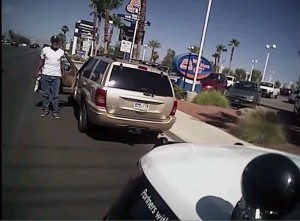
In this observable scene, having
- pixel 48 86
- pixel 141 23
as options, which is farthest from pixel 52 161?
pixel 141 23

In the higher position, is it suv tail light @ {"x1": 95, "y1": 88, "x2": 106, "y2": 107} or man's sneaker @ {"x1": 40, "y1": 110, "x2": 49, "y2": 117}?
suv tail light @ {"x1": 95, "y1": 88, "x2": 106, "y2": 107}

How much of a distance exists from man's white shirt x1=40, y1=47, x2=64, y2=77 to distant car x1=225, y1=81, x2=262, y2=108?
1301 centimetres

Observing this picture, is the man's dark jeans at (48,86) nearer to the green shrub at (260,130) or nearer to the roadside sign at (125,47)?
the green shrub at (260,130)

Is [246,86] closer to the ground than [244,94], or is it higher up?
higher up

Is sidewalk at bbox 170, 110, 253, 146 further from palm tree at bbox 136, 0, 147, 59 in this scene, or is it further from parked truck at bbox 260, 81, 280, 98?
parked truck at bbox 260, 81, 280, 98

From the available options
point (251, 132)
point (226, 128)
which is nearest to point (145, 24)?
point (226, 128)

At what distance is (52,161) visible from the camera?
17.9 feet

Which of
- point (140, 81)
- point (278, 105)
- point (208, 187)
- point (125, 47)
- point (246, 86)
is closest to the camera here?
point (208, 187)

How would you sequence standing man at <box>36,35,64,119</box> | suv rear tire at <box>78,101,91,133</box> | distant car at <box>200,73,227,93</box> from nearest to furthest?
suv rear tire at <box>78,101,91,133</box> → standing man at <box>36,35,64,119</box> → distant car at <box>200,73,227,93</box>

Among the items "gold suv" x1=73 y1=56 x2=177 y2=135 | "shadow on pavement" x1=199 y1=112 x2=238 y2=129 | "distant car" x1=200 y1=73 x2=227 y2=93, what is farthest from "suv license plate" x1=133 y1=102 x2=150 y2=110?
"distant car" x1=200 y1=73 x2=227 y2=93

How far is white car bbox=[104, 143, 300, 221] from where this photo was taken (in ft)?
5.43

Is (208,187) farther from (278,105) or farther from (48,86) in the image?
(278,105)

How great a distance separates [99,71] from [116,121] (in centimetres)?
123

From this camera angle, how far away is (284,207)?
65.4 inches
